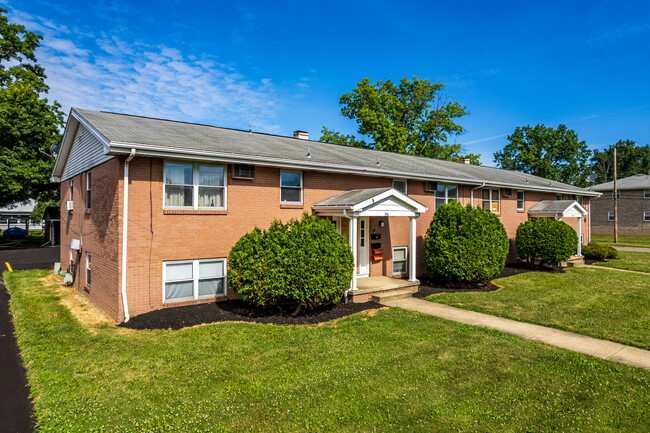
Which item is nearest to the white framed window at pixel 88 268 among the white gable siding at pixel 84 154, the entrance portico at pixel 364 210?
the white gable siding at pixel 84 154

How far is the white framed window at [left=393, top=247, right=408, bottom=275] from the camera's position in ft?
47.7

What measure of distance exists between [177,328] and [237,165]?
4511 millimetres

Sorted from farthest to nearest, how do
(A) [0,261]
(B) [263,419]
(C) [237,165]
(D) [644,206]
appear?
(D) [644,206], (A) [0,261], (C) [237,165], (B) [263,419]

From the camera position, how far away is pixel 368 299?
11.3 meters

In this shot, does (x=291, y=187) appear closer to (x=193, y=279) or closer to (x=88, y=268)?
(x=193, y=279)

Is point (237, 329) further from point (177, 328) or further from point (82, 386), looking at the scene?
point (82, 386)

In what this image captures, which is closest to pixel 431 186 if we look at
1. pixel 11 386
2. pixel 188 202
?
pixel 188 202

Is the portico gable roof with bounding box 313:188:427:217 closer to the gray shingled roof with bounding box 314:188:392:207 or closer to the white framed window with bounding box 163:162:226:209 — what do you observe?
the gray shingled roof with bounding box 314:188:392:207

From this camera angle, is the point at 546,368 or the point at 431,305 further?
the point at 431,305

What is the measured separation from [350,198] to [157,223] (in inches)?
220

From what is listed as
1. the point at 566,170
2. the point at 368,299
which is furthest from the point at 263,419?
the point at 566,170

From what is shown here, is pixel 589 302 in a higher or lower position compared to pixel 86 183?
lower

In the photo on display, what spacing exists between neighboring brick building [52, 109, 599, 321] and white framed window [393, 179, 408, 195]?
63mm

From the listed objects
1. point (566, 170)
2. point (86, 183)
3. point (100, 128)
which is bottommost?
point (86, 183)
